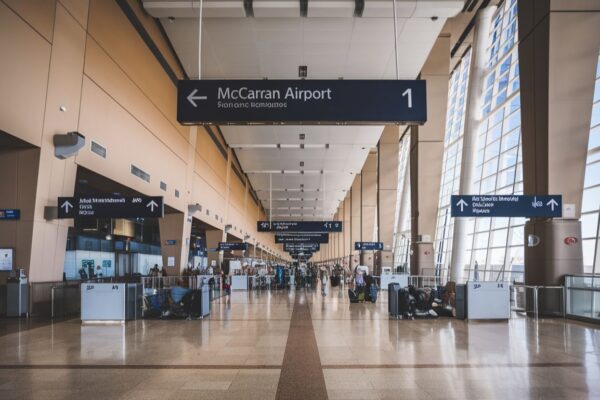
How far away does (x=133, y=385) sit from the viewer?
6145 mm

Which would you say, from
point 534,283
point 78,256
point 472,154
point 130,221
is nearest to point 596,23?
A: point 534,283

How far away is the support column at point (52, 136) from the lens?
38.5 ft

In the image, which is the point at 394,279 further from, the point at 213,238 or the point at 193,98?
the point at 193,98

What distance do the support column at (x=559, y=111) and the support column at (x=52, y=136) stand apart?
1236 cm

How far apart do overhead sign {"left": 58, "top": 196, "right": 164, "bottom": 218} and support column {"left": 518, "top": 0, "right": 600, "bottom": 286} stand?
34.9 feet

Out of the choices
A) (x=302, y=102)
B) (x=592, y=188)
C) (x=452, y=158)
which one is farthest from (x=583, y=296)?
(x=452, y=158)

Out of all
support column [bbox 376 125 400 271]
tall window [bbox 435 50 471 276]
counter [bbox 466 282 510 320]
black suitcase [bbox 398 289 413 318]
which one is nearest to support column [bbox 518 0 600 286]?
counter [bbox 466 282 510 320]

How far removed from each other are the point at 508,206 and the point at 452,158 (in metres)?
20.4

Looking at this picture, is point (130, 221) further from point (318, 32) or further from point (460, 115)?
point (460, 115)

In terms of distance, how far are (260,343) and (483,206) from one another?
7946 millimetres

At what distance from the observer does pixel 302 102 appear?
9.06 metres

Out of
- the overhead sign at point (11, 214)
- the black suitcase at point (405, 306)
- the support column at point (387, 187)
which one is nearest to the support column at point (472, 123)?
the support column at point (387, 187)

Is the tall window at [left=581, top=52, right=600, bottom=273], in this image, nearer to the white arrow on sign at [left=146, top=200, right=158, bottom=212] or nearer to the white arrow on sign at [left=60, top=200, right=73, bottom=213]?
the white arrow on sign at [left=146, top=200, right=158, bottom=212]

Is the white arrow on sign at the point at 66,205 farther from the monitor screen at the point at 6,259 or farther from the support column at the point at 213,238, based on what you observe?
the support column at the point at 213,238
